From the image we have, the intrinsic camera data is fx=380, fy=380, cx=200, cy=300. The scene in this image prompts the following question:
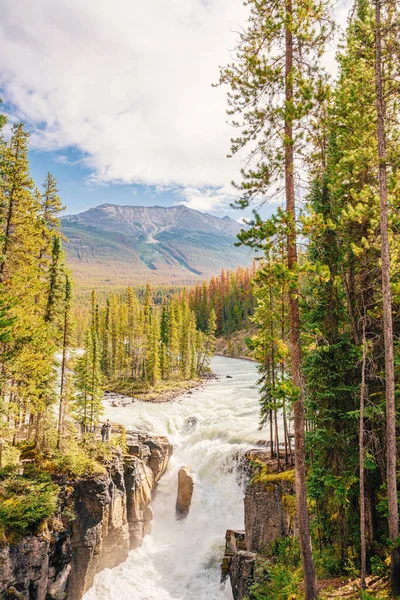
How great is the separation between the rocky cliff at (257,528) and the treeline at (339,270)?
5.78 feet

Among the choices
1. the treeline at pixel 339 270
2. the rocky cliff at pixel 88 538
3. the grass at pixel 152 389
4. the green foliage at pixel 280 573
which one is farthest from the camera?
the grass at pixel 152 389

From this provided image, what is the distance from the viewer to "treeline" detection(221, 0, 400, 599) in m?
10.4

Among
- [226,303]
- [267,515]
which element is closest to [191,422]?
[267,515]

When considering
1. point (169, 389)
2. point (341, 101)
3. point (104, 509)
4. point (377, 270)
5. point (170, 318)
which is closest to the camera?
point (377, 270)

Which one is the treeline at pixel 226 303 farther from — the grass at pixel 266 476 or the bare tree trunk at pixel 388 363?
the bare tree trunk at pixel 388 363

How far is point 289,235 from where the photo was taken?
1041 centimetres

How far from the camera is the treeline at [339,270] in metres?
10.4

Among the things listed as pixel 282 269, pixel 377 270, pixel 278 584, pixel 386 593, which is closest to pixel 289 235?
pixel 282 269

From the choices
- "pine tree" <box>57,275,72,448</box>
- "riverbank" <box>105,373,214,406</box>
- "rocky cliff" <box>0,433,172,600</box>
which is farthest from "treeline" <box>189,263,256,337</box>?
"pine tree" <box>57,275,72,448</box>

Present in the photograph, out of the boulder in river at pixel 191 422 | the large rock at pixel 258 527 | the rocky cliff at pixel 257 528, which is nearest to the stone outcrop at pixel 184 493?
the rocky cliff at pixel 257 528

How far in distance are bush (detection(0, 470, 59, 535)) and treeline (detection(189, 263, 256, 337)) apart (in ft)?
299

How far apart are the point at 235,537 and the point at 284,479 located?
19.1 ft

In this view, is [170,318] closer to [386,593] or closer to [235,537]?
[235,537]

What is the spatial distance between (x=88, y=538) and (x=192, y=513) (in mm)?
9424
